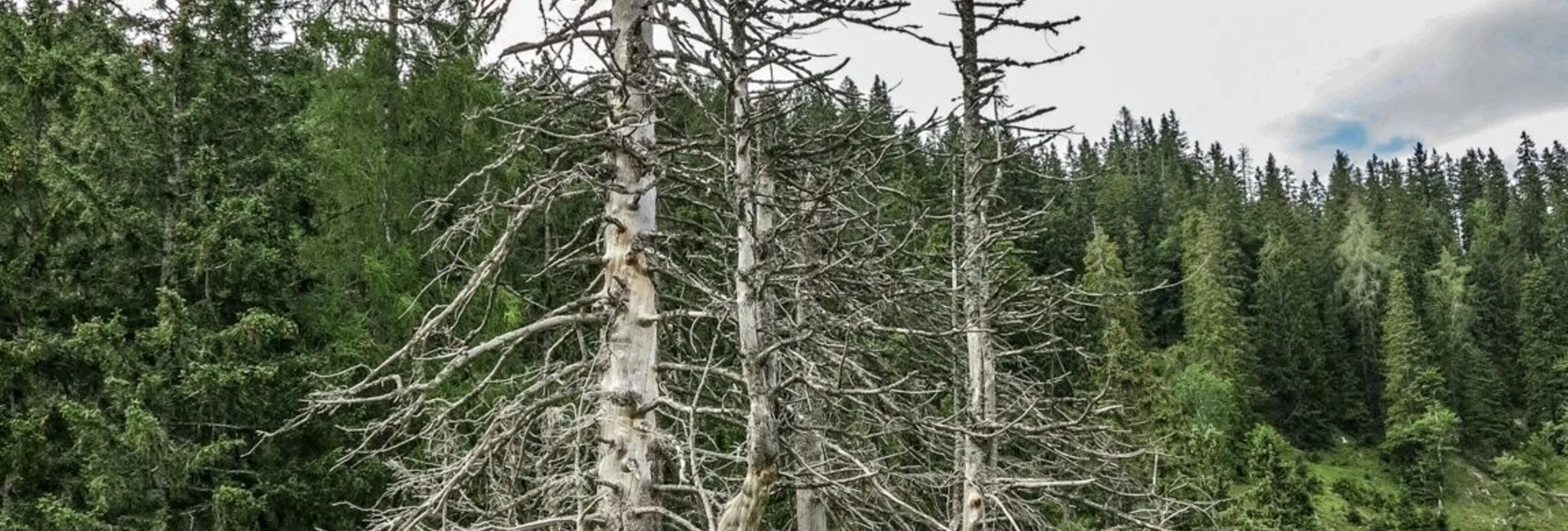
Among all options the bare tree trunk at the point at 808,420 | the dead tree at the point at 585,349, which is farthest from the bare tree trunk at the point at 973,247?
the dead tree at the point at 585,349

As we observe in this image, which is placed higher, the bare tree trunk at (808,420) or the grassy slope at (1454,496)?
the bare tree trunk at (808,420)

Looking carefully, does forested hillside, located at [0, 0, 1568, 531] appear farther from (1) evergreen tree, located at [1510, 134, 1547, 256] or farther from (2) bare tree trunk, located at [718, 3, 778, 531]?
(1) evergreen tree, located at [1510, 134, 1547, 256]

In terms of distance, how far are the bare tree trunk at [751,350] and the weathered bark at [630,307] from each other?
2.91 ft

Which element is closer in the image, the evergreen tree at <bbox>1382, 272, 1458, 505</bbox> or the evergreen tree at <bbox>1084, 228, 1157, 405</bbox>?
the evergreen tree at <bbox>1084, 228, 1157, 405</bbox>

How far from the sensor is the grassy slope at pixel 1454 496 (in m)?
32.5

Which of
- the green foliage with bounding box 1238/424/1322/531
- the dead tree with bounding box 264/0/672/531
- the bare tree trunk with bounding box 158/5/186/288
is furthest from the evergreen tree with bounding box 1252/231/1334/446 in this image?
the dead tree with bounding box 264/0/672/531

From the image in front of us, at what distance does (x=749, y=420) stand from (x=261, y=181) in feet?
32.7

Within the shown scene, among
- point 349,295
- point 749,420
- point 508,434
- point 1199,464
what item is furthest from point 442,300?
point 1199,464

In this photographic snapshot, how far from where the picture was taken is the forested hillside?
427 centimetres

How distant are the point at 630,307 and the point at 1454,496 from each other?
44.6 m

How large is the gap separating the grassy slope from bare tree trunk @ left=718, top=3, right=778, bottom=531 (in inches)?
1319

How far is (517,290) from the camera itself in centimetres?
964

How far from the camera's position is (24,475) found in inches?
340

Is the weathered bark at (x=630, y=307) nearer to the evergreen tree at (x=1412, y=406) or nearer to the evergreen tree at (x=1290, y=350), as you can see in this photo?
the evergreen tree at (x=1412, y=406)
